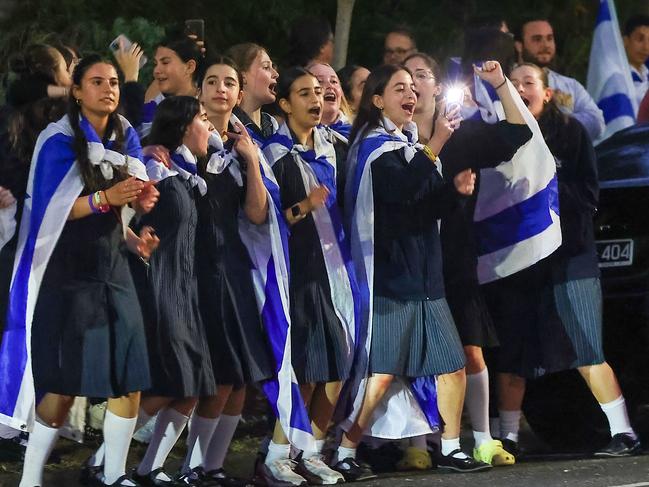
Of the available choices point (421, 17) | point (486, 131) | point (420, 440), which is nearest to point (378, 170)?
point (486, 131)

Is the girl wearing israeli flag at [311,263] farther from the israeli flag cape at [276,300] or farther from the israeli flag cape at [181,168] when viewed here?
the israeli flag cape at [181,168]

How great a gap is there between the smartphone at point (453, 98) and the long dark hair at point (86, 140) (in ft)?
5.23

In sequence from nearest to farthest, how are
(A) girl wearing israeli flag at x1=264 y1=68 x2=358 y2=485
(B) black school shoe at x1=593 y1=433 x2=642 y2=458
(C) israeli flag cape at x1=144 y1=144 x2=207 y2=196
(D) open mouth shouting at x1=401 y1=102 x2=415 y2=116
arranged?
(C) israeli flag cape at x1=144 y1=144 x2=207 y2=196
(A) girl wearing israeli flag at x1=264 y1=68 x2=358 y2=485
(D) open mouth shouting at x1=401 y1=102 x2=415 y2=116
(B) black school shoe at x1=593 y1=433 x2=642 y2=458

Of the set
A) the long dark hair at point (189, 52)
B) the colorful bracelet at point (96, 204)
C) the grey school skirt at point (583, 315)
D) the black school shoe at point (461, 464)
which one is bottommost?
the black school shoe at point (461, 464)

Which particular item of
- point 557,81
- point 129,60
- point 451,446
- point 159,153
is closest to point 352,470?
point 451,446

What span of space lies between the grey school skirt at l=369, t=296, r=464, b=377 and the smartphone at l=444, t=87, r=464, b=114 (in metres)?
0.90

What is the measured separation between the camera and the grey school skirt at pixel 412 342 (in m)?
9.34

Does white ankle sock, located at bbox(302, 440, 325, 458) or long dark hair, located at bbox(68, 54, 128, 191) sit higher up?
long dark hair, located at bbox(68, 54, 128, 191)

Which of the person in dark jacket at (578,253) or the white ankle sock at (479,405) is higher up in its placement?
the person in dark jacket at (578,253)

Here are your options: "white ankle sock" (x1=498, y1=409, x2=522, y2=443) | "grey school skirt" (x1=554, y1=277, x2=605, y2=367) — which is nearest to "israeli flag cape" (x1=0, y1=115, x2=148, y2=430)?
"grey school skirt" (x1=554, y1=277, x2=605, y2=367)

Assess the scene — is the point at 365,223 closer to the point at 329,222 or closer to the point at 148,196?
the point at 329,222

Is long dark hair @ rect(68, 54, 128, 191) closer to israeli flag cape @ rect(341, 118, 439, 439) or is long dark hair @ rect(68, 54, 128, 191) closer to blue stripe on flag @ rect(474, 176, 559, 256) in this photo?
israeli flag cape @ rect(341, 118, 439, 439)

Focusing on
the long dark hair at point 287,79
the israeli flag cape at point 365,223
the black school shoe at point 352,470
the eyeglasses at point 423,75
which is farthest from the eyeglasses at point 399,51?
the black school shoe at point 352,470

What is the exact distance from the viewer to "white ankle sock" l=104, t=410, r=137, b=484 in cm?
852
